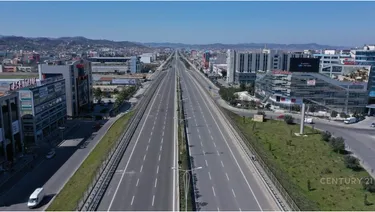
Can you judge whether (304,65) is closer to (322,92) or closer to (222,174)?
(322,92)

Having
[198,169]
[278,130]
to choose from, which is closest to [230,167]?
[198,169]

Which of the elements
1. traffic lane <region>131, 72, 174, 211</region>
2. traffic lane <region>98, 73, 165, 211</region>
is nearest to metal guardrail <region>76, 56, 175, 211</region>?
traffic lane <region>98, 73, 165, 211</region>

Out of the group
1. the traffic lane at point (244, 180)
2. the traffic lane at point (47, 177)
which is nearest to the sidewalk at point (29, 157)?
the traffic lane at point (47, 177)

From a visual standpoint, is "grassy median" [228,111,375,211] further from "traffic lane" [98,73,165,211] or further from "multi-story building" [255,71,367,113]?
"multi-story building" [255,71,367,113]

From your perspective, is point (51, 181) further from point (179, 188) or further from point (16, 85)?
point (16, 85)

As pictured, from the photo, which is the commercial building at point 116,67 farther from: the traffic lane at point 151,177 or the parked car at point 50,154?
the parked car at point 50,154

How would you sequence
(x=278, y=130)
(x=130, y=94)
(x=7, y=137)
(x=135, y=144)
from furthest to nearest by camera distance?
(x=130, y=94), (x=278, y=130), (x=135, y=144), (x=7, y=137)

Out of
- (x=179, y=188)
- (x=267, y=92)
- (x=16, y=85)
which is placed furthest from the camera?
(x=267, y=92)
